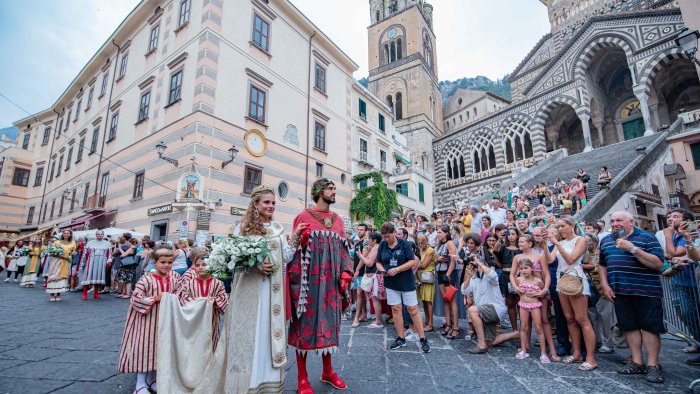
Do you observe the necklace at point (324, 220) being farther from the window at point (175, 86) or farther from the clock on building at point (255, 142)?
the window at point (175, 86)

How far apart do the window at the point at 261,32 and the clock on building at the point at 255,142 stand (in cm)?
412

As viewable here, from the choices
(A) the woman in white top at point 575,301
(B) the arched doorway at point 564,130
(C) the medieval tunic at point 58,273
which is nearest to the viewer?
(A) the woman in white top at point 575,301

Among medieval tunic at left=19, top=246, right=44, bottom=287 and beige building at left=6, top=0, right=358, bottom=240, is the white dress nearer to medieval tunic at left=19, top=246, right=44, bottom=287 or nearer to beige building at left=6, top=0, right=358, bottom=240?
beige building at left=6, top=0, right=358, bottom=240

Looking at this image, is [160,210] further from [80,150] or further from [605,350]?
[605,350]

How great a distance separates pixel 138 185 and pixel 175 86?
14.6 ft

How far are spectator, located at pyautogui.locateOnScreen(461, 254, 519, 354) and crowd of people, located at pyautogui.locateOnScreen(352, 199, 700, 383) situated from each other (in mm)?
13

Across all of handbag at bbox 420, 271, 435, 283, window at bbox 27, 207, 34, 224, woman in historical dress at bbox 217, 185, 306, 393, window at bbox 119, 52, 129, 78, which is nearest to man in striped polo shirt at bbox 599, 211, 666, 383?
handbag at bbox 420, 271, 435, 283

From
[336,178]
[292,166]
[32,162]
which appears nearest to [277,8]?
[292,166]

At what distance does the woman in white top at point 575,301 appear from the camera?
3590mm

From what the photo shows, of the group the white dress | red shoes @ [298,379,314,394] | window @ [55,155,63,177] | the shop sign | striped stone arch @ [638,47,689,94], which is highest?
striped stone arch @ [638,47,689,94]

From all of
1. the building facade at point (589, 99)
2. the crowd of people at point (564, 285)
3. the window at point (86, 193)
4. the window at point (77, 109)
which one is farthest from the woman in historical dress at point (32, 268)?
the building facade at point (589, 99)

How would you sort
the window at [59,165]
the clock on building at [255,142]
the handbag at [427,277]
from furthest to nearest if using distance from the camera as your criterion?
the window at [59,165] < the clock on building at [255,142] < the handbag at [427,277]

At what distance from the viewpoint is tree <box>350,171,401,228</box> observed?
18469 mm

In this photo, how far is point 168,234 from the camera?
37.0 feet
